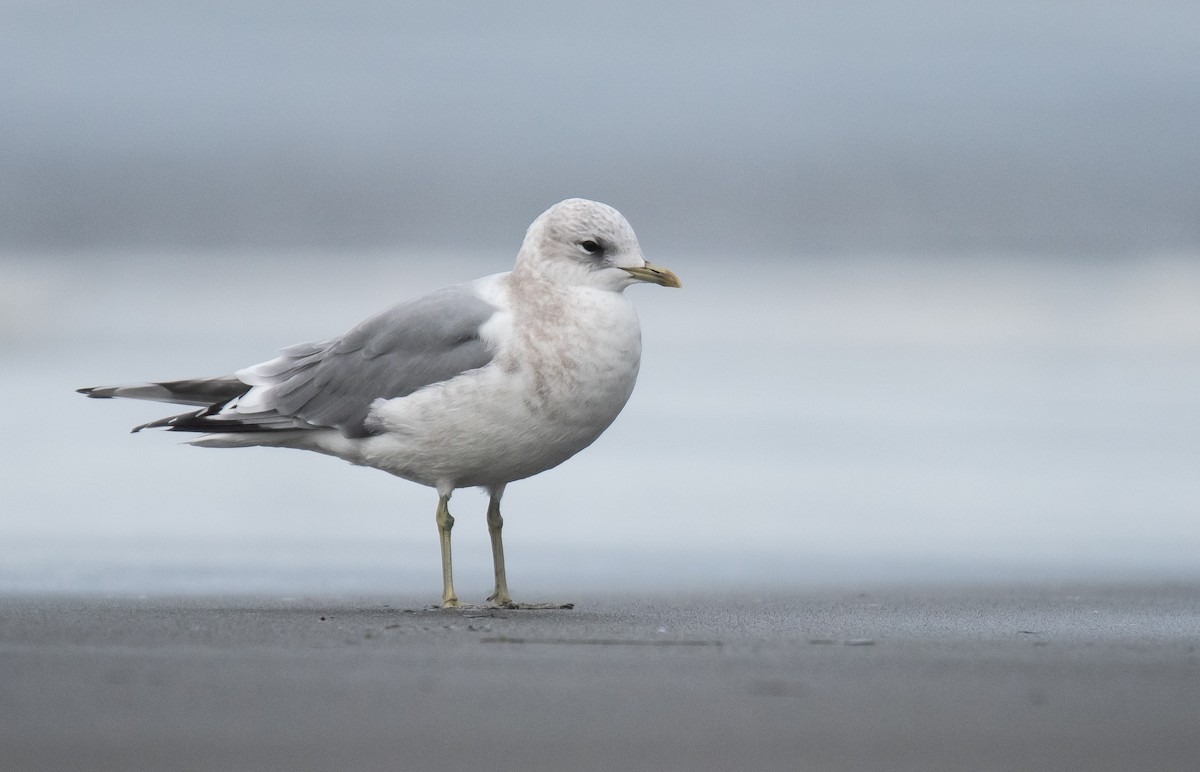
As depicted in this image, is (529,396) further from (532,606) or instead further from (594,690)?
(594,690)

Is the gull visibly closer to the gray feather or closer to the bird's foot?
the bird's foot

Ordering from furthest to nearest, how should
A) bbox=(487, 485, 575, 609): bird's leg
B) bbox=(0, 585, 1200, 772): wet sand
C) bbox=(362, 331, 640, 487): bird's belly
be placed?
bbox=(487, 485, 575, 609): bird's leg → bbox=(362, 331, 640, 487): bird's belly → bbox=(0, 585, 1200, 772): wet sand

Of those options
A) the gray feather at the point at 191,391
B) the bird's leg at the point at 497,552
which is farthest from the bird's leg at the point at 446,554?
the gray feather at the point at 191,391

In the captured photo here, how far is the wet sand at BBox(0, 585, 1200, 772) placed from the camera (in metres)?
2.98

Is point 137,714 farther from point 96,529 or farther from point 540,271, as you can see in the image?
point 96,529

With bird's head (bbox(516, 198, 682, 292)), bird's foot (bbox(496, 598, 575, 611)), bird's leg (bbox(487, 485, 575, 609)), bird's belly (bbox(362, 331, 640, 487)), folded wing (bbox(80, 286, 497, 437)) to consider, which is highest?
bird's head (bbox(516, 198, 682, 292))

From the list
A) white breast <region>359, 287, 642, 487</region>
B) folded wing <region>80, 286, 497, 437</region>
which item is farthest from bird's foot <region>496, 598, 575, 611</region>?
folded wing <region>80, 286, 497, 437</region>

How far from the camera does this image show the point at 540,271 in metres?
5.68

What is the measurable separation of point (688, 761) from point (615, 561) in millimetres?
4446

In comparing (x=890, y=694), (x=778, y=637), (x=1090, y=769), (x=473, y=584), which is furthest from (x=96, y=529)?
(x=1090, y=769)

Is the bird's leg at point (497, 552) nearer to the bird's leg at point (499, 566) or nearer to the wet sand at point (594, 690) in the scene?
the bird's leg at point (499, 566)

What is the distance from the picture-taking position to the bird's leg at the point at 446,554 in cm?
555

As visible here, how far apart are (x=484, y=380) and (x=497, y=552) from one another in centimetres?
79

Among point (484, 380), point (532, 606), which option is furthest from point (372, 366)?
point (532, 606)
